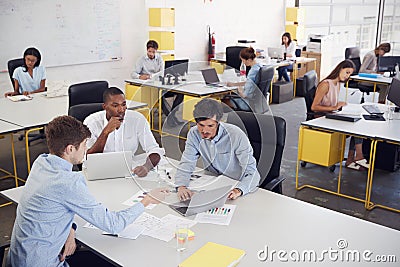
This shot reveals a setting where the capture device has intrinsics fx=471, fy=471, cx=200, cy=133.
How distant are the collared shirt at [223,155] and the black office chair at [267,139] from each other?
0.74 ft

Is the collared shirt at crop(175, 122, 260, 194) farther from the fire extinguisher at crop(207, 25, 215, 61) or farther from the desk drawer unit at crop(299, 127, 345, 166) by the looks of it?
the fire extinguisher at crop(207, 25, 215, 61)

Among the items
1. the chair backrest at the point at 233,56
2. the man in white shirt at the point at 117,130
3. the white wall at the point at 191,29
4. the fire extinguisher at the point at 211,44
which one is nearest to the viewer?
the man in white shirt at the point at 117,130

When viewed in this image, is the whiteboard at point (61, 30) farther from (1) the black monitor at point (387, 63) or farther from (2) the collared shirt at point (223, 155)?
(2) the collared shirt at point (223, 155)

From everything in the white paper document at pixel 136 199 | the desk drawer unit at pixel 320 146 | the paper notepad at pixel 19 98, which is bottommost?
the desk drawer unit at pixel 320 146

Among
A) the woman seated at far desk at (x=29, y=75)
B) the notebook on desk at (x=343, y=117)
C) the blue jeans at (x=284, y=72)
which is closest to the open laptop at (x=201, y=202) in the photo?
the notebook on desk at (x=343, y=117)

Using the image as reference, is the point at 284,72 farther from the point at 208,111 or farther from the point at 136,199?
the point at 136,199

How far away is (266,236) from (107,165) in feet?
3.62

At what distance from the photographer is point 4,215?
3.76 meters

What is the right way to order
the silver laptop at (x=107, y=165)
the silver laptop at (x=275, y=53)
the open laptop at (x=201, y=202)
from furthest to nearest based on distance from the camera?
the silver laptop at (x=275, y=53) → the silver laptop at (x=107, y=165) → the open laptop at (x=201, y=202)

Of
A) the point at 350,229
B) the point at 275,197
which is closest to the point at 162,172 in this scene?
Result: the point at 275,197

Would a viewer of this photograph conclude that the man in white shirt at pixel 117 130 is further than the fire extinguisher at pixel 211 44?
No

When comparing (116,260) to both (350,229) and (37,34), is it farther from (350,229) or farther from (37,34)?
(37,34)

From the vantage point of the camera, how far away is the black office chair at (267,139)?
9.73ft

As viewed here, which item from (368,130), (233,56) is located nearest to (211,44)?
(233,56)
